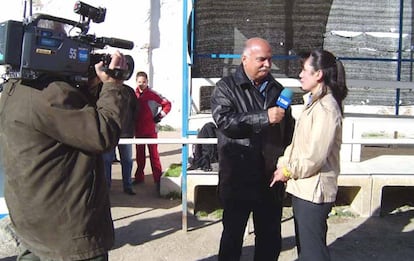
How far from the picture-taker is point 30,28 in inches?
76.5

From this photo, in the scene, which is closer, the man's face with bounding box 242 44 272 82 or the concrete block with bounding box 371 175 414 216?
the man's face with bounding box 242 44 272 82

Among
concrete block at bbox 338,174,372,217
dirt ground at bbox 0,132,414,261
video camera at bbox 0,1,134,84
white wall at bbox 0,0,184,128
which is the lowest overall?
dirt ground at bbox 0,132,414,261

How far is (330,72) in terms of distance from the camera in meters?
2.90

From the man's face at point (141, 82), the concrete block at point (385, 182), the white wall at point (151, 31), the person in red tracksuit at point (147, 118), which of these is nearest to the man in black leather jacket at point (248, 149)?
the concrete block at point (385, 182)

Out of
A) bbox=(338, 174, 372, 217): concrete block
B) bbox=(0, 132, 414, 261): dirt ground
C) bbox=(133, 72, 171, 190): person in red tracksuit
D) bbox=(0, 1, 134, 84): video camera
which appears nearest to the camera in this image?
bbox=(0, 1, 134, 84): video camera

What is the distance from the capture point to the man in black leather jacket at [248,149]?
308 centimetres

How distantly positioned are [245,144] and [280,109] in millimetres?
350

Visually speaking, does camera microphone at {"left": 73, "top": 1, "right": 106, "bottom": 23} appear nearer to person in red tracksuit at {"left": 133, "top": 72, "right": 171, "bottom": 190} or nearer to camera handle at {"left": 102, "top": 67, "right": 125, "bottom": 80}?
camera handle at {"left": 102, "top": 67, "right": 125, "bottom": 80}

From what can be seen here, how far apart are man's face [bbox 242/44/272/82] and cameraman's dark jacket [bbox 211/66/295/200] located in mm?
56

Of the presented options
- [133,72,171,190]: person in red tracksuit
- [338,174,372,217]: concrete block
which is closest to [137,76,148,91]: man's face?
[133,72,171,190]: person in red tracksuit

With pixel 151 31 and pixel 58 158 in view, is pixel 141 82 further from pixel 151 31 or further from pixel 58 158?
pixel 151 31

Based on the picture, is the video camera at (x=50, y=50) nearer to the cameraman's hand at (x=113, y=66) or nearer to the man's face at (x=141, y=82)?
the cameraman's hand at (x=113, y=66)

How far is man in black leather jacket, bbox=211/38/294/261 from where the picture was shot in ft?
10.1

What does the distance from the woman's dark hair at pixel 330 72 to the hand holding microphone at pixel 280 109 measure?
0.21 m
